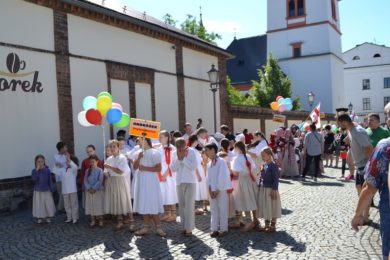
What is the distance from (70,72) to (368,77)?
196ft

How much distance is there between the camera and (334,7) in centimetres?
A: 4684

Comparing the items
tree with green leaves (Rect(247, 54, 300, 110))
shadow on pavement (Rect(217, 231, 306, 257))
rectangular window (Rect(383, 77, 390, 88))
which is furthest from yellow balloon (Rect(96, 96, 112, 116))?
rectangular window (Rect(383, 77, 390, 88))

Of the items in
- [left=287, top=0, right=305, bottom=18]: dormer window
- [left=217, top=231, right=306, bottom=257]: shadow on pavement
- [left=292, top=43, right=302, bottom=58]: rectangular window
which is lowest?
[left=217, top=231, right=306, bottom=257]: shadow on pavement

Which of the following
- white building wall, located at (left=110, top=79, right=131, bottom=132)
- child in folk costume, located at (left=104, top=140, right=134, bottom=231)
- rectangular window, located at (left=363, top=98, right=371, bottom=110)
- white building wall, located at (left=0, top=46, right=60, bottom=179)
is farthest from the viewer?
rectangular window, located at (left=363, top=98, right=371, bottom=110)

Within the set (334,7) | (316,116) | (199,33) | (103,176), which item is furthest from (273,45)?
(103,176)

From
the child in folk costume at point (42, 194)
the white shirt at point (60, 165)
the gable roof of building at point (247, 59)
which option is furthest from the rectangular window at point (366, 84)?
the child in folk costume at point (42, 194)

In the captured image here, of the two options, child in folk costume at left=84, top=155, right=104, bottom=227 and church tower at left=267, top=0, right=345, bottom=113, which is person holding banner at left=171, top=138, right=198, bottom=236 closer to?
child in folk costume at left=84, top=155, right=104, bottom=227

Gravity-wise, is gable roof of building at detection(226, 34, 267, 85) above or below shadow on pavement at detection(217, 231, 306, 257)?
above

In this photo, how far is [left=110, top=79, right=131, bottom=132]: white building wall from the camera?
45.0 feet

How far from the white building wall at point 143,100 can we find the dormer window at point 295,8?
34.2 m

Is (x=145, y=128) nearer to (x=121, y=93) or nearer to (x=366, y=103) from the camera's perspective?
(x=121, y=93)

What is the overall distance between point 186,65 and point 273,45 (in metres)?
31.7

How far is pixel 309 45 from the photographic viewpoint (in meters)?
45.1

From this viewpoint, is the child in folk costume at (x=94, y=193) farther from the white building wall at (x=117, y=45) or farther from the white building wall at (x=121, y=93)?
the white building wall at (x=121, y=93)
